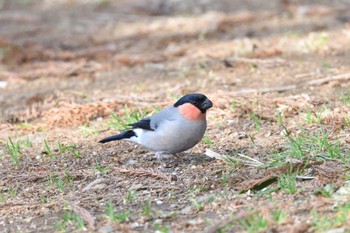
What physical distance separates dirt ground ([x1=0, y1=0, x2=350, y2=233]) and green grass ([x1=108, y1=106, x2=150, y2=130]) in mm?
27

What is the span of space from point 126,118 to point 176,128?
4.07 feet

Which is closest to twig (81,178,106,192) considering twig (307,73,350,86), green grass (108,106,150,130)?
green grass (108,106,150,130)

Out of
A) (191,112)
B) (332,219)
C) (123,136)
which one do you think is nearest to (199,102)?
(191,112)

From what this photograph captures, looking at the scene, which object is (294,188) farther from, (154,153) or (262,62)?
(262,62)

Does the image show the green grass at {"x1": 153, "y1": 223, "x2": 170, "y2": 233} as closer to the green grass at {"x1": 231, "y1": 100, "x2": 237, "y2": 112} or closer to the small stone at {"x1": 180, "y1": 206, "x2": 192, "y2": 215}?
the small stone at {"x1": 180, "y1": 206, "x2": 192, "y2": 215}

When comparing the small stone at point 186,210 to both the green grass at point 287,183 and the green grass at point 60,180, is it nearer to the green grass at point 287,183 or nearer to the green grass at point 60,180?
the green grass at point 287,183

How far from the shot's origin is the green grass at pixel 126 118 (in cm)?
654

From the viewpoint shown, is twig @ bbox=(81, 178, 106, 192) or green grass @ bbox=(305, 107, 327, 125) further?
green grass @ bbox=(305, 107, 327, 125)

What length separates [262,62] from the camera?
26.9 ft

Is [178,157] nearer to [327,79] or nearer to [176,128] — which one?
[176,128]

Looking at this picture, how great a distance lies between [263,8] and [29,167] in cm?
672

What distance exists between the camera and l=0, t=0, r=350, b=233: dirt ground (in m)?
4.58

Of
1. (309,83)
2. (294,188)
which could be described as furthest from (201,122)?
(309,83)

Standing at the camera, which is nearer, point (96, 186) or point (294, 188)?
point (294, 188)
